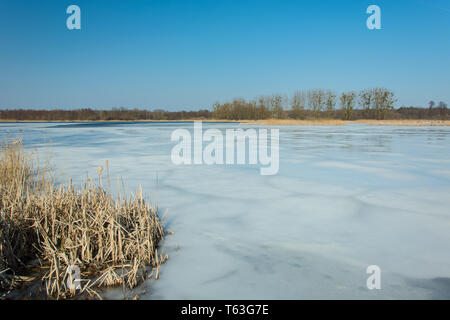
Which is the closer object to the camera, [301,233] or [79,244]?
[79,244]

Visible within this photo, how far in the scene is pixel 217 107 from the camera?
60500 millimetres

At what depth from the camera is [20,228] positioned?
2.33 m

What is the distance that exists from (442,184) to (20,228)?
5407 mm

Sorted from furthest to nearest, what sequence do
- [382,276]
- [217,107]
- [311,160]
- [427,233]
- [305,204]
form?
[217,107] < [311,160] < [305,204] < [427,233] < [382,276]

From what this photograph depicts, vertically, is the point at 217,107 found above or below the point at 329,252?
above

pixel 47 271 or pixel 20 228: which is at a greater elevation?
pixel 20 228

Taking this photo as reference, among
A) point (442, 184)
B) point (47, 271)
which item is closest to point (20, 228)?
point (47, 271)

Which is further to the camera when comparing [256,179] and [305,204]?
[256,179]

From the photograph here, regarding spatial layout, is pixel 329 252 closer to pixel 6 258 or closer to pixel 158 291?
pixel 158 291

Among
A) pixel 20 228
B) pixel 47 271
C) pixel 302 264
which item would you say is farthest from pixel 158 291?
pixel 20 228

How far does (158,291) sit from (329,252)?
1364mm
